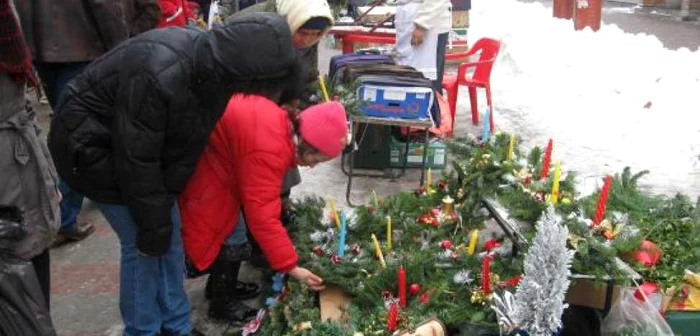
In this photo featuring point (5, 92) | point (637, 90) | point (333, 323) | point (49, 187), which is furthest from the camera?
point (637, 90)

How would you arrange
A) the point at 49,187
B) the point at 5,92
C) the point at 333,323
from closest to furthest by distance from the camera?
the point at 5,92, the point at 49,187, the point at 333,323

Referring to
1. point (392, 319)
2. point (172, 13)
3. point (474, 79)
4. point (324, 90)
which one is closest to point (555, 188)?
point (392, 319)

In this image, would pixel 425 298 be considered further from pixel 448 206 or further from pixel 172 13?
pixel 172 13

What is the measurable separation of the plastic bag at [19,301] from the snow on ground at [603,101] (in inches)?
177

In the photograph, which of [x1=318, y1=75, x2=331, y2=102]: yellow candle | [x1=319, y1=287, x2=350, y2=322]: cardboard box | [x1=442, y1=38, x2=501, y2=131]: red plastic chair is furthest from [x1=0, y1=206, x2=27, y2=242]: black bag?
[x1=442, y1=38, x2=501, y2=131]: red plastic chair

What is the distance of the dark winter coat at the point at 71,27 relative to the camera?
403 cm

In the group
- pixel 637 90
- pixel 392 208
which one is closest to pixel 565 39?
pixel 637 90

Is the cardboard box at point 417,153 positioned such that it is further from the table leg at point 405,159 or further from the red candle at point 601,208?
the red candle at point 601,208

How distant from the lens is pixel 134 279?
282cm

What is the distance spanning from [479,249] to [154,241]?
1447mm

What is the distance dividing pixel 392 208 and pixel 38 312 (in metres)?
1.98

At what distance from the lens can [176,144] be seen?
2555mm

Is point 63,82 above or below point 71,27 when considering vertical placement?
below

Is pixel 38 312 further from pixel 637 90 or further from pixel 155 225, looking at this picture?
pixel 637 90
